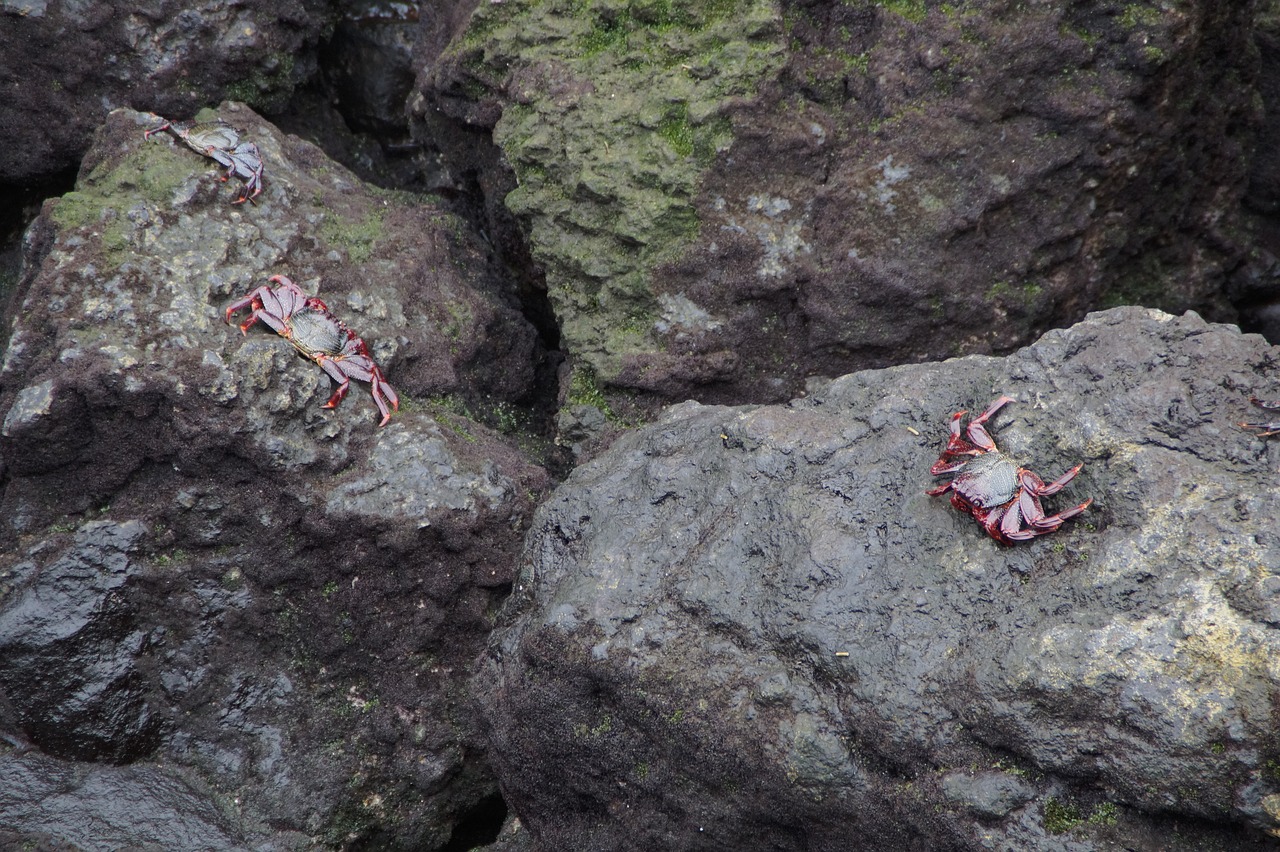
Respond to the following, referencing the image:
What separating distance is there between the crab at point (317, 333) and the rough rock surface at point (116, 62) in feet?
4.89

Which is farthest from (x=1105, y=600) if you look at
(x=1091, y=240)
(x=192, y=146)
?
(x=192, y=146)

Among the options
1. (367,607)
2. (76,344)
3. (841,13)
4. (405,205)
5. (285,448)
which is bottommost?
(367,607)

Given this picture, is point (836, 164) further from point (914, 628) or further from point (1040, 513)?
point (914, 628)

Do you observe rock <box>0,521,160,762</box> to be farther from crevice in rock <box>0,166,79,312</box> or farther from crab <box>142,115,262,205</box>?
crevice in rock <box>0,166,79,312</box>

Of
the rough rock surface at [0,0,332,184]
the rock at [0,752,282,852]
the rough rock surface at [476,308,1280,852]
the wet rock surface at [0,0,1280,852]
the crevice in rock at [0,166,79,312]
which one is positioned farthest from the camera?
the crevice in rock at [0,166,79,312]

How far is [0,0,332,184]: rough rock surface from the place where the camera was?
4414 mm

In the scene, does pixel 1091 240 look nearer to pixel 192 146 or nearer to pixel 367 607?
pixel 367 607

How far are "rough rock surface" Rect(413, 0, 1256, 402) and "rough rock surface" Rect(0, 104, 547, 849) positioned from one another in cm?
92

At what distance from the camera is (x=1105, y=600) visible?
2.46 metres

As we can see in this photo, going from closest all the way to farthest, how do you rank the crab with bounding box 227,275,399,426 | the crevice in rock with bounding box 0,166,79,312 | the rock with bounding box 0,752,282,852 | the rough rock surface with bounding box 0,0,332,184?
the rock with bounding box 0,752,282,852
the crab with bounding box 227,275,399,426
the rough rock surface with bounding box 0,0,332,184
the crevice in rock with bounding box 0,166,79,312

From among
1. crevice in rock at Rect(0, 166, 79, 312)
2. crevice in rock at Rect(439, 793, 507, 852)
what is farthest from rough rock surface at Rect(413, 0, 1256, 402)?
crevice in rock at Rect(0, 166, 79, 312)

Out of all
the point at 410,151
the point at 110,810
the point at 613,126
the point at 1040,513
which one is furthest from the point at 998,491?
the point at 410,151

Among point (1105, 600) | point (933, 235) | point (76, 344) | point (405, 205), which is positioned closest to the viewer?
point (1105, 600)

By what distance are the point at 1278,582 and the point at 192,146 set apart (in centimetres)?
399
